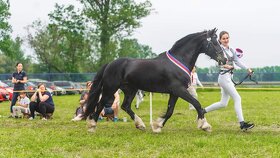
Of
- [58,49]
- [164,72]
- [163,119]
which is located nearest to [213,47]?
[164,72]

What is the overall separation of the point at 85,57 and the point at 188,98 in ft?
164

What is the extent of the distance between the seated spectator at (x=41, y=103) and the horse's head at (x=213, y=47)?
20.2 feet

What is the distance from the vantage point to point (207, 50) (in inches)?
358

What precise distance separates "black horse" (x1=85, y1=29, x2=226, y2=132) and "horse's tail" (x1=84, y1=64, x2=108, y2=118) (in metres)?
0.02

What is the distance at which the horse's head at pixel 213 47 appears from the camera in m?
8.96

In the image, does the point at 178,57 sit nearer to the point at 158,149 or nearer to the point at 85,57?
the point at 158,149

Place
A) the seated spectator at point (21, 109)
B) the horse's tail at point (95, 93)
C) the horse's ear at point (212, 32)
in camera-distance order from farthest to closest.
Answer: the seated spectator at point (21, 109) < the horse's tail at point (95, 93) < the horse's ear at point (212, 32)

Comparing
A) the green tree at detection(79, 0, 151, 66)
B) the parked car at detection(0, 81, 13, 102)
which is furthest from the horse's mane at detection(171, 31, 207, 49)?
the green tree at detection(79, 0, 151, 66)

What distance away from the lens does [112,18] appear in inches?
1901

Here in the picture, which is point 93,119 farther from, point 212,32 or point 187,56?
point 212,32

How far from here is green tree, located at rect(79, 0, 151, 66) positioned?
160 feet

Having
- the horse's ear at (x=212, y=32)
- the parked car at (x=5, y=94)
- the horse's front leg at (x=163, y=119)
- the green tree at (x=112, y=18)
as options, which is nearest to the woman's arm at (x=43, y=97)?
the horse's front leg at (x=163, y=119)

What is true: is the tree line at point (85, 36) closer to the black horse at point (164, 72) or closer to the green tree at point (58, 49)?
the green tree at point (58, 49)

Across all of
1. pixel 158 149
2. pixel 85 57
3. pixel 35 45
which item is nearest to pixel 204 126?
pixel 158 149
